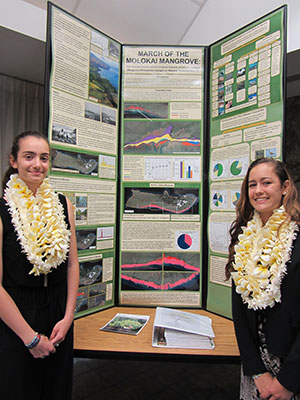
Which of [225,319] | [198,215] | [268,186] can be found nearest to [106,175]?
[198,215]

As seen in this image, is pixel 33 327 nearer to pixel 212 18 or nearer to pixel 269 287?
pixel 269 287

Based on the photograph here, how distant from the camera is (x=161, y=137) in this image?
7.00ft

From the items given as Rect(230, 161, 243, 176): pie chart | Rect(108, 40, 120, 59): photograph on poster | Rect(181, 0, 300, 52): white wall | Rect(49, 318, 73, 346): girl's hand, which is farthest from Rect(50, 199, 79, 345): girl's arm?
Rect(181, 0, 300, 52): white wall

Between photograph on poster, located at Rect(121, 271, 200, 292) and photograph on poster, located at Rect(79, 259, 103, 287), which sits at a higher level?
photograph on poster, located at Rect(79, 259, 103, 287)

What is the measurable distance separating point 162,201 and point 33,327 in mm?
1194

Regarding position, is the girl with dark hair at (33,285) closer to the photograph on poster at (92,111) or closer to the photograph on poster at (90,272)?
the photograph on poster at (90,272)

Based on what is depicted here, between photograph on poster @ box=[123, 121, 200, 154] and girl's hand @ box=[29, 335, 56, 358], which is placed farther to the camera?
photograph on poster @ box=[123, 121, 200, 154]

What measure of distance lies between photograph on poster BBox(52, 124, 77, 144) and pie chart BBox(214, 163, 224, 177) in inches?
40.1

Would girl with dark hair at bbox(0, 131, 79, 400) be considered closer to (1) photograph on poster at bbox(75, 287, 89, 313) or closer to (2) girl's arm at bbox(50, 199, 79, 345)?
(2) girl's arm at bbox(50, 199, 79, 345)

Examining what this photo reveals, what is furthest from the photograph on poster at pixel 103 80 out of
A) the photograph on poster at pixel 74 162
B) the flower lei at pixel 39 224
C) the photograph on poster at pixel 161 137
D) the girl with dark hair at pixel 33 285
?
the flower lei at pixel 39 224

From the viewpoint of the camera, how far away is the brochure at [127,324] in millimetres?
1781

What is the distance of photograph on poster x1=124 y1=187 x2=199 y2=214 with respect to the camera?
6.94ft

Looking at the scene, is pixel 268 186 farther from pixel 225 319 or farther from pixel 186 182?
pixel 225 319

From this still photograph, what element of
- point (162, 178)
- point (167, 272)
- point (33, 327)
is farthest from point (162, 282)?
point (33, 327)
